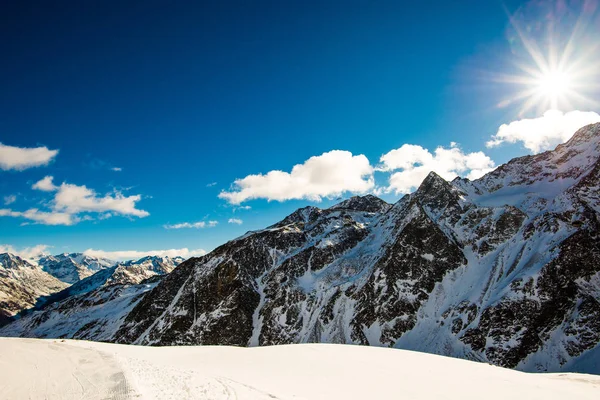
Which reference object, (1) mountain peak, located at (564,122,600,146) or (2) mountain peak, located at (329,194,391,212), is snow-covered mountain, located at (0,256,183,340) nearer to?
(2) mountain peak, located at (329,194,391,212)

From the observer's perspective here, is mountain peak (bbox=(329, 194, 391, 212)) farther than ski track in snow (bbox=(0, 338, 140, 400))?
Yes

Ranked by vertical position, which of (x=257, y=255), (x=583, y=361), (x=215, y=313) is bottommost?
(x=583, y=361)

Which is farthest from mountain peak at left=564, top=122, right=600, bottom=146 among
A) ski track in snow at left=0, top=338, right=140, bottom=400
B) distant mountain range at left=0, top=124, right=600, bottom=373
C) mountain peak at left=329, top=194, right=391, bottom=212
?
ski track in snow at left=0, top=338, right=140, bottom=400

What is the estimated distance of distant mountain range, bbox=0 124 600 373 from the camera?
2660 inches

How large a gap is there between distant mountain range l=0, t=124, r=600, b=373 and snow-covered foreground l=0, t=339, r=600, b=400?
175ft

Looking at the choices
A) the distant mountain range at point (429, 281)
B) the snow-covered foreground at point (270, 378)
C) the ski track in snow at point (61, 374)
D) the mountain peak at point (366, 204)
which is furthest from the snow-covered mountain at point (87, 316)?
the mountain peak at point (366, 204)

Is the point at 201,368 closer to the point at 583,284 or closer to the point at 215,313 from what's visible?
the point at 583,284

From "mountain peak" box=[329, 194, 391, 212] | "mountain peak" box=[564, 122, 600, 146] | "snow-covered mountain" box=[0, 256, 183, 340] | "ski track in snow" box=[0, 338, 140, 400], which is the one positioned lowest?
"snow-covered mountain" box=[0, 256, 183, 340]

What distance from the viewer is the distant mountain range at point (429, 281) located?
6756 centimetres

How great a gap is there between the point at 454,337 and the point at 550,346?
60.2ft

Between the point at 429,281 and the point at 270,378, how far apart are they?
86.0m

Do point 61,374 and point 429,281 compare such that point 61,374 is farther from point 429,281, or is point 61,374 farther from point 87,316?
point 87,316

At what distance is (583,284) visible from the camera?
67750mm

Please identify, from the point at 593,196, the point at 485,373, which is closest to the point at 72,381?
the point at 485,373
